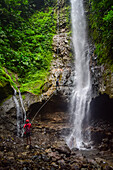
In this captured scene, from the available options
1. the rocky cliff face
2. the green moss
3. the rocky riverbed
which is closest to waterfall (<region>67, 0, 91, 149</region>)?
the rocky cliff face

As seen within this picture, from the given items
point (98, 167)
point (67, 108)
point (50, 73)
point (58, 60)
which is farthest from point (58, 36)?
point (98, 167)

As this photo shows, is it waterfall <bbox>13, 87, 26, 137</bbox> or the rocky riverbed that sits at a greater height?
waterfall <bbox>13, 87, 26, 137</bbox>

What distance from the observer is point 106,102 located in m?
8.85

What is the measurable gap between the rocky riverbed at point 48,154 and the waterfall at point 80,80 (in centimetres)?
96

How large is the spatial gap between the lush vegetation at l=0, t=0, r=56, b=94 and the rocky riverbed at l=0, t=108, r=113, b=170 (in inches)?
145

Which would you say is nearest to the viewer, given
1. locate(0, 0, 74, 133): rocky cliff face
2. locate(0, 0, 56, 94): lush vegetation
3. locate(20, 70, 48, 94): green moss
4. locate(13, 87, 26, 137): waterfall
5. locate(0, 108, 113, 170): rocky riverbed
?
locate(0, 108, 113, 170): rocky riverbed

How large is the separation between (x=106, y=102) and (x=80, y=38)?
418 inches

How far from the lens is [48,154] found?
18.9 ft

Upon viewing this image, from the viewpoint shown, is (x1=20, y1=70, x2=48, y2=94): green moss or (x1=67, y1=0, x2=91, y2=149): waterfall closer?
(x1=67, y1=0, x2=91, y2=149): waterfall

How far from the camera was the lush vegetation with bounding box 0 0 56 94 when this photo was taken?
10.8 m

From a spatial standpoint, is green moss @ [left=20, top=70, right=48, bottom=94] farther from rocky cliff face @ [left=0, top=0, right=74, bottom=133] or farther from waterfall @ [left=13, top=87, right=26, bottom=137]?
waterfall @ [left=13, top=87, right=26, bottom=137]

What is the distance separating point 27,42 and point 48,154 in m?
12.0

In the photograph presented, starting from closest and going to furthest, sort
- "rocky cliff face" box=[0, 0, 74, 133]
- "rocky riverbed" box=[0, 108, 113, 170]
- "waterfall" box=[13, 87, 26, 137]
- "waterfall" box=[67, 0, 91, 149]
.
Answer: "rocky riverbed" box=[0, 108, 113, 170]
"waterfall" box=[13, 87, 26, 137]
"rocky cliff face" box=[0, 0, 74, 133]
"waterfall" box=[67, 0, 91, 149]

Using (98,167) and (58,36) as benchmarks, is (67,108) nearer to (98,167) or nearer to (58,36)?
(98,167)
